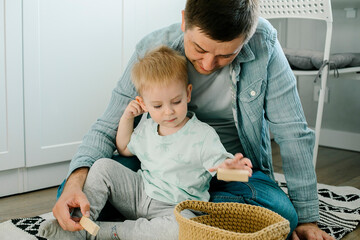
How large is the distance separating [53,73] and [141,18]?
495 millimetres

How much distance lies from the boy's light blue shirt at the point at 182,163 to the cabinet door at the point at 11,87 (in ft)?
2.22

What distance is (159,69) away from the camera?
117cm

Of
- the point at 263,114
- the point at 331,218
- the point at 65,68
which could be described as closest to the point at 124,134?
the point at 263,114

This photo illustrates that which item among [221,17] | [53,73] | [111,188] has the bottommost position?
[111,188]

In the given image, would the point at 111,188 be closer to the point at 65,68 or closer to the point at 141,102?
the point at 141,102

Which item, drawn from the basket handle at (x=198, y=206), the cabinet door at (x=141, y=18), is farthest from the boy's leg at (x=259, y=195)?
the cabinet door at (x=141, y=18)

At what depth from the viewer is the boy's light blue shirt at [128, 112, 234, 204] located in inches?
46.4

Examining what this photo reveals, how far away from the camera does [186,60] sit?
1.24 metres

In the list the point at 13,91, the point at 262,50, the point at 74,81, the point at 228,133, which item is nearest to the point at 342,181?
the point at 228,133

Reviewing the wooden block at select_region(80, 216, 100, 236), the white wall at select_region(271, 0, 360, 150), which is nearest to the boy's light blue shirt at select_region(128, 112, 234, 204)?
the wooden block at select_region(80, 216, 100, 236)

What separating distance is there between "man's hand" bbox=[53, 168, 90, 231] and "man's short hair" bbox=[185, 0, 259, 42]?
1.51 ft

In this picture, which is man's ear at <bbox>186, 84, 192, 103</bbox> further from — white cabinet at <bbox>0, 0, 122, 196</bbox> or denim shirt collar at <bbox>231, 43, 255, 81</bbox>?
white cabinet at <bbox>0, 0, 122, 196</bbox>

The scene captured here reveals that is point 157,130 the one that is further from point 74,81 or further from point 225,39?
point 74,81

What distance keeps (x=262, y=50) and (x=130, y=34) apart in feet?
3.01
